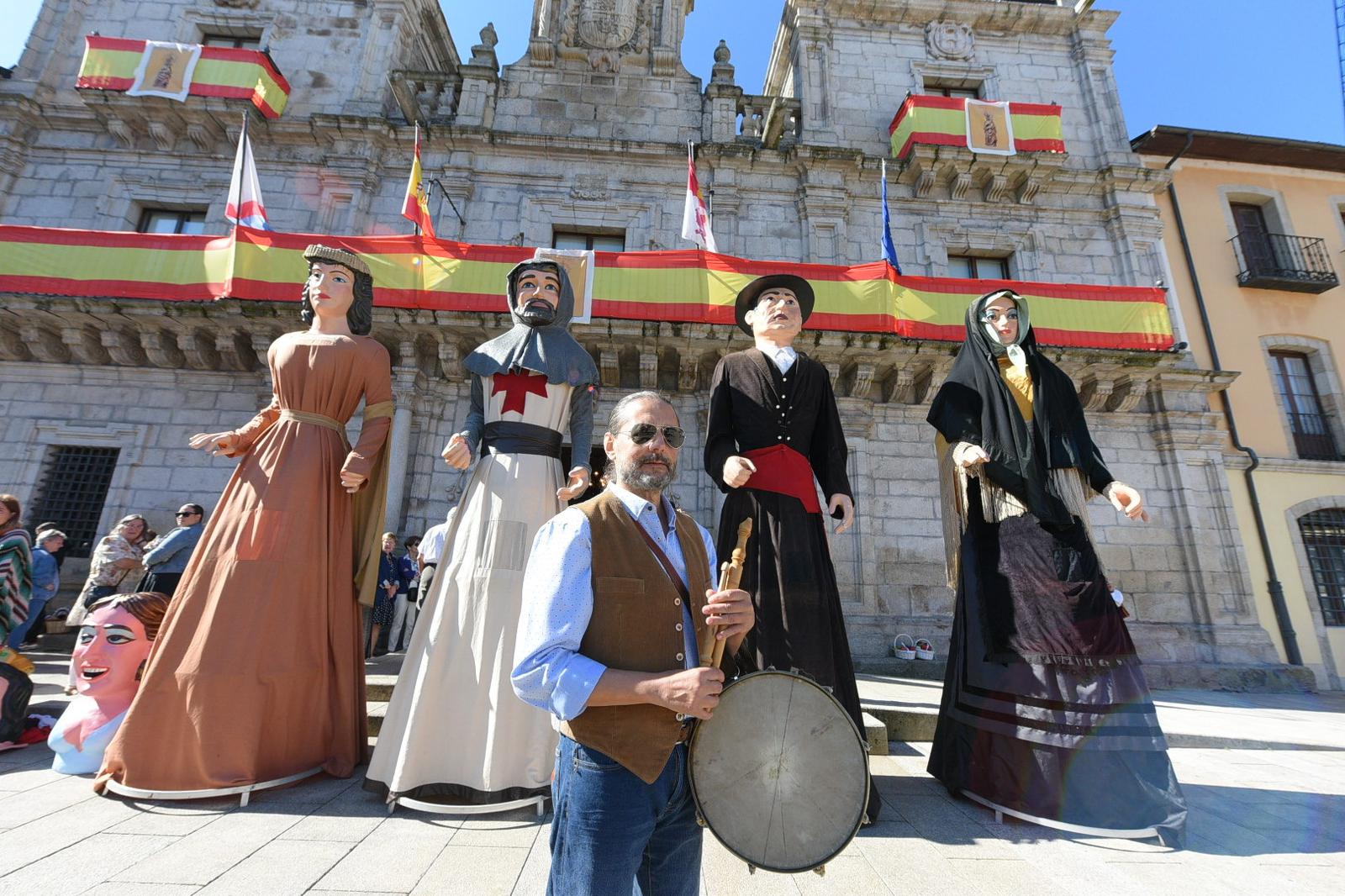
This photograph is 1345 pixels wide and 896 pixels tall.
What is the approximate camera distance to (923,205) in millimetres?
11492

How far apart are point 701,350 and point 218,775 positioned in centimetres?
753

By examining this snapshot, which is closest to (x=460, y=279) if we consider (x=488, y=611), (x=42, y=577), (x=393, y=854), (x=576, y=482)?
(x=42, y=577)

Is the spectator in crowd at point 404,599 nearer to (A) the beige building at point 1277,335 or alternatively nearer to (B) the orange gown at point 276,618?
(B) the orange gown at point 276,618

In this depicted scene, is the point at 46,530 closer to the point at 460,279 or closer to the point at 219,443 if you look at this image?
the point at 460,279

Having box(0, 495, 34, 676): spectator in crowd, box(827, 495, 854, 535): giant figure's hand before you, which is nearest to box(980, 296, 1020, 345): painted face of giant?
box(827, 495, 854, 535): giant figure's hand

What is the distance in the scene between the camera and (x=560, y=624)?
1.31m

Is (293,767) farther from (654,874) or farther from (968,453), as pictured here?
(968,453)

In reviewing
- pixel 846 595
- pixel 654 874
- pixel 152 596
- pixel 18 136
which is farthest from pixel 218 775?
pixel 18 136

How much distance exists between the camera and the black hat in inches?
125

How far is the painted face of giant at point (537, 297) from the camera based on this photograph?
125 inches

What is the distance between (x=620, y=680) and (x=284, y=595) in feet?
7.70

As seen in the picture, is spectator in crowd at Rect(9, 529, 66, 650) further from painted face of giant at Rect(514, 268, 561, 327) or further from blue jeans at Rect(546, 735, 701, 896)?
blue jeans at Rect(546, 735, 701, 896)

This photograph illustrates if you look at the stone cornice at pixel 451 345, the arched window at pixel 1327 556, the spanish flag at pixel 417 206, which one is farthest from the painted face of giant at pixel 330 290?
the arched window at pixel 1327 556

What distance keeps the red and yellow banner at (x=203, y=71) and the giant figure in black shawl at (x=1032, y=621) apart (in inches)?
539
